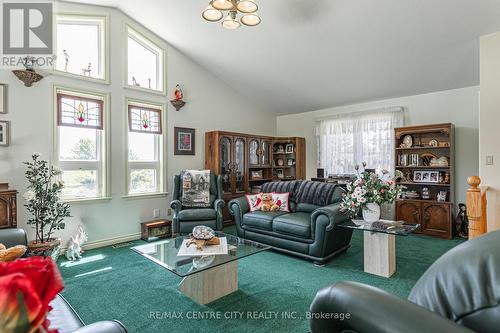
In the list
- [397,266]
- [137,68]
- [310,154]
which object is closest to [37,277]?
[397,266]

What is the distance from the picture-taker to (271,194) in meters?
4.04

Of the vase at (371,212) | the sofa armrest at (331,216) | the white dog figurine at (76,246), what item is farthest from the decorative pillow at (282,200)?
the white dog figurine at (76,246)

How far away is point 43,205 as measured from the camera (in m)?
3.17

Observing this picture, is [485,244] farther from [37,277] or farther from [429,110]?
[429,110]

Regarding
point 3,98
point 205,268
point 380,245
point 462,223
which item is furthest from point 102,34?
point 462,223

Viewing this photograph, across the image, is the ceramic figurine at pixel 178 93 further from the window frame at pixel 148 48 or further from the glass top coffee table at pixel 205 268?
the glass top coffee table at pixel 205 268

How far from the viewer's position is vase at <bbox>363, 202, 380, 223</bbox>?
2.89 m

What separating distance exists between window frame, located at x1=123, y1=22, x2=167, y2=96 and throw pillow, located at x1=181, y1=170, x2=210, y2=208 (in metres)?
1.49

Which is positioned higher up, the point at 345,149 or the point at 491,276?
the point at 345,149

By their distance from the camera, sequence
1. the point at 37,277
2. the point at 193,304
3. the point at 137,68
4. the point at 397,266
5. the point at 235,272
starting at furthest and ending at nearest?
the point at 137,68
the point at 397,266
the point at 235,272
the point at 193,304
the point at 37,277

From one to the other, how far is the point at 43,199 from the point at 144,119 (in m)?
1.86

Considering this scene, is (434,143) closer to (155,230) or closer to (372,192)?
(372,192)

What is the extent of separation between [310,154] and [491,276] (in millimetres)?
5496

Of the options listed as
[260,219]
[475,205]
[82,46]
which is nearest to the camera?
[475,205]
